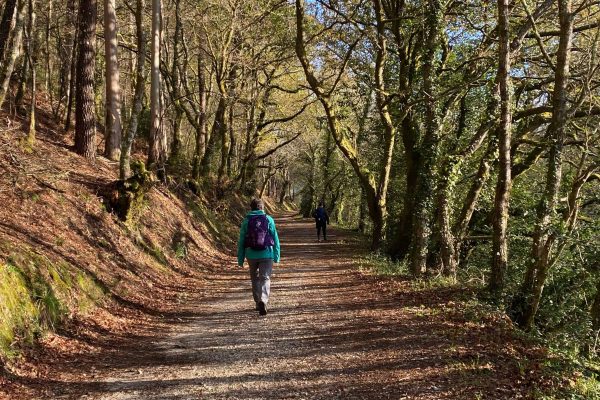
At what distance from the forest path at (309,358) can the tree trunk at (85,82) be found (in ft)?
23.8

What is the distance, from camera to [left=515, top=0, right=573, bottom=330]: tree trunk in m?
8.34

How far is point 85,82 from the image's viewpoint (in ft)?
45.1

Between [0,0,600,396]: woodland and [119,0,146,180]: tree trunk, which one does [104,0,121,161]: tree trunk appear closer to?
[0,0,600,396]: woodland

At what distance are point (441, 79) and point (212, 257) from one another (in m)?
9.25

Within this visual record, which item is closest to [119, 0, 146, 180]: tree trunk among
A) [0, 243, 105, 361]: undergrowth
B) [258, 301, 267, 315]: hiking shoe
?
[0, 243, 105, 361]: undergrowth

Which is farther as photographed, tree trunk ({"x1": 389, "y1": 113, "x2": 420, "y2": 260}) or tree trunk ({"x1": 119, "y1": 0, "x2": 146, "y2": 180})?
tree trunk ({"x1": 389, "y1": 113, "x2": 420, "y2": 260})

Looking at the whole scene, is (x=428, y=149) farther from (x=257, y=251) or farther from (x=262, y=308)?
(x=262, y=308)

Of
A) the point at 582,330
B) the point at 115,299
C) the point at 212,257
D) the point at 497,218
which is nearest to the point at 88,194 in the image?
the point at 115,299

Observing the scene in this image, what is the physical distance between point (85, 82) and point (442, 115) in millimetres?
10052

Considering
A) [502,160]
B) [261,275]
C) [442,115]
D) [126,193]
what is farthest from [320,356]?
[442,115]

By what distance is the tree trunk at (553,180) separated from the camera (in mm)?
8336

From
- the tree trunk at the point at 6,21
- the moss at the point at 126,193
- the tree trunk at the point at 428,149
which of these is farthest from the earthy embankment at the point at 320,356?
the tree trunk at the point at 6,21

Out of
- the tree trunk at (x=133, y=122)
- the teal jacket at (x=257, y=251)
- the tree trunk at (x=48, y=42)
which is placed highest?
the tree trunk at (x=48, y=42)

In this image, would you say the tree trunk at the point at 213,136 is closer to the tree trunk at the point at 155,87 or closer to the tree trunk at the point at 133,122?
the tree trunk at the point at 155,87
